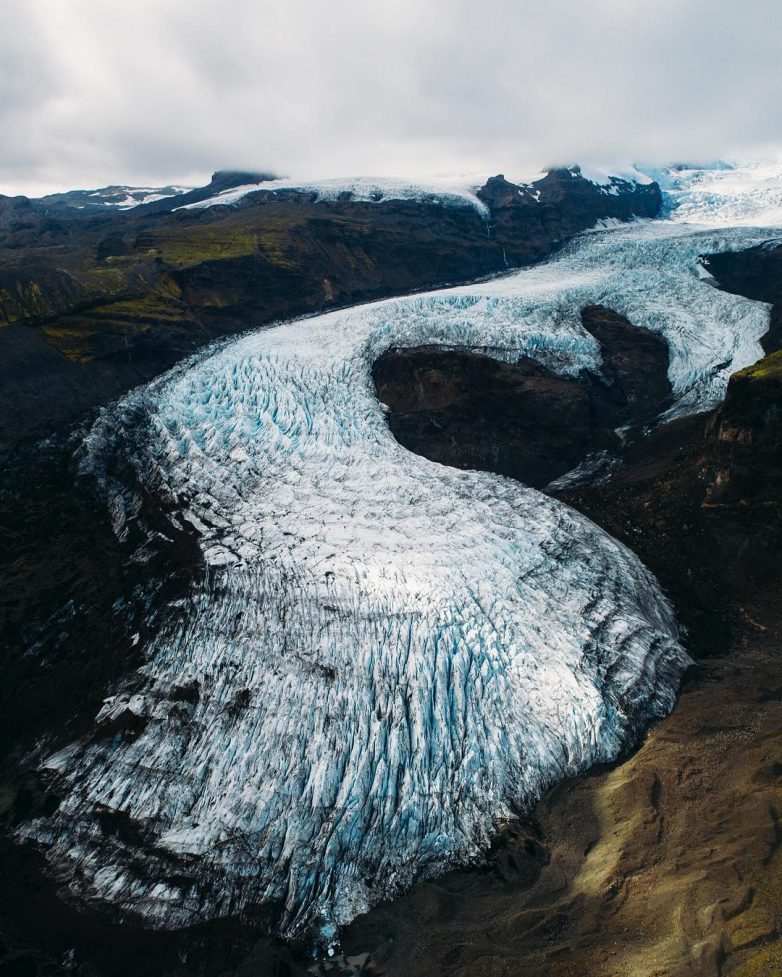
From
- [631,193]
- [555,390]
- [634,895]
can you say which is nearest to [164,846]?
[634,895]

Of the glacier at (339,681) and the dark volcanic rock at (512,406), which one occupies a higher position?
the dark volcanic rock at (512,406)

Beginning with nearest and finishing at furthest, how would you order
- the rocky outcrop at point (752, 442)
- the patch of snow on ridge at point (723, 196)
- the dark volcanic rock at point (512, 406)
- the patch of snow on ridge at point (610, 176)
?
the rocky outcrop at point (752, 442) → the dark volcanic rock at point (512, 406) → the patch of snow on ridge at point (723, 196) → the patch of snow on ridge at point (610, 176)

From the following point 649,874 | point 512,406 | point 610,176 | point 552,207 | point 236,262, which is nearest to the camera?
point 649,874

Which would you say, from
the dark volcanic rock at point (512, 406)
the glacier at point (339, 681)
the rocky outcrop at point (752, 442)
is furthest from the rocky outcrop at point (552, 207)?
the glacier at point (339, 681)

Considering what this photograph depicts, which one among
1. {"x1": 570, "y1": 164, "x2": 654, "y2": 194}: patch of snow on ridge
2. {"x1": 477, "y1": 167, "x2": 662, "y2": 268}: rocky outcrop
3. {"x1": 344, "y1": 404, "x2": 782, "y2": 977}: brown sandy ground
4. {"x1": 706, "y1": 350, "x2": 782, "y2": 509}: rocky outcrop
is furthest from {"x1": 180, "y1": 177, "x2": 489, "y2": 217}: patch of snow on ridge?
{"x1": 344, "y1": 404, "x2": 782, "y2": 977}: brown sandy ground

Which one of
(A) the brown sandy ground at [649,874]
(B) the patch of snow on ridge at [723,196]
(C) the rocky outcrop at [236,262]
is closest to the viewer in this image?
(A) the brown sandy ground at [649,874]

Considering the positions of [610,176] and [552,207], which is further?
[610,176]

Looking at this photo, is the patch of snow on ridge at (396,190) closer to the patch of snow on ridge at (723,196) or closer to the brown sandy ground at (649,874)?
the patch of snow on ridge at (723,196)

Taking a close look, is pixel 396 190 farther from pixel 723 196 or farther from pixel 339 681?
pixel 339 681

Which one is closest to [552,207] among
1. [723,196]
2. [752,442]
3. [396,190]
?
[396,190]
